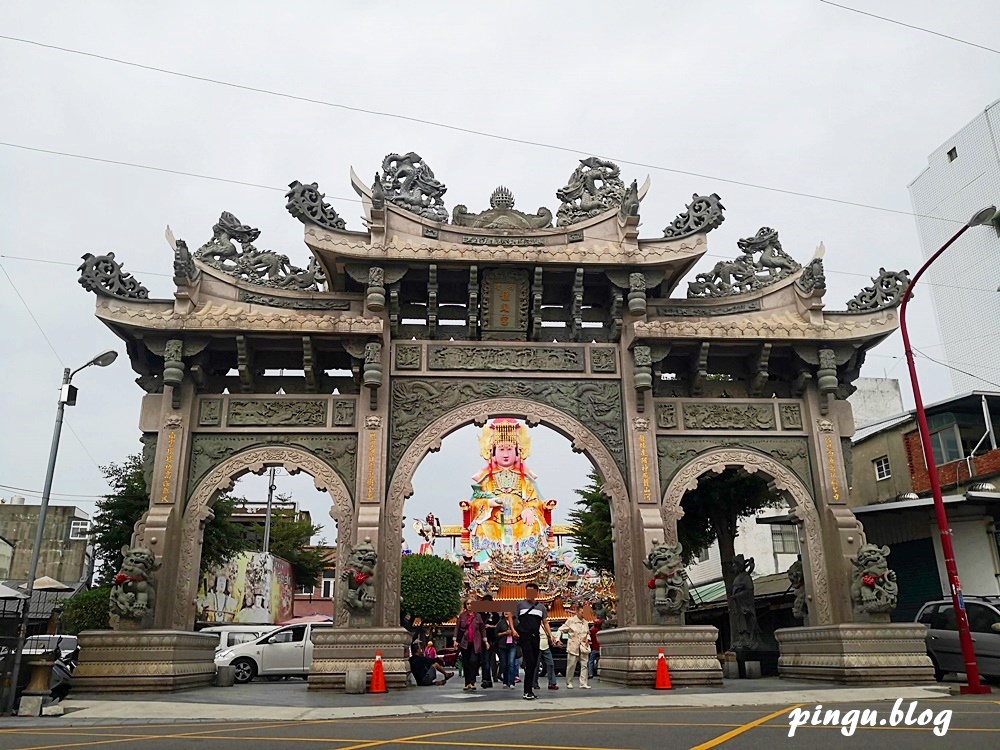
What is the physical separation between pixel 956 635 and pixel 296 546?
31583 mm

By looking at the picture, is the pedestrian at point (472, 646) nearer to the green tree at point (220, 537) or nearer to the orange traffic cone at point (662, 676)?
the orange traffic cone at point (662, 676)

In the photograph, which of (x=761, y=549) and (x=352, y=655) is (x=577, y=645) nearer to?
(x=352, y=655)

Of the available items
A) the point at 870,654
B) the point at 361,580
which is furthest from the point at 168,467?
the point at 870,654

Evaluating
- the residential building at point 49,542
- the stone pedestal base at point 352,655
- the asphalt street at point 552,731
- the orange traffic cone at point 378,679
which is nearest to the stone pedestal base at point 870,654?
the asphalt street at point 552,731

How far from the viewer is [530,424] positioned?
579 inches

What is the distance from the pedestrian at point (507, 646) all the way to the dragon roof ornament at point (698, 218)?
7.70 meters

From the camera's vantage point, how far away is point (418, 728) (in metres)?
7.33

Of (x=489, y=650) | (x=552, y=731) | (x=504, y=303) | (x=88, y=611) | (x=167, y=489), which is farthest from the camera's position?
(x=88, y=611)

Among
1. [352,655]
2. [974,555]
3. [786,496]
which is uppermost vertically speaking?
[786,496]

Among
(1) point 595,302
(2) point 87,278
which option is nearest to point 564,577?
(1) point 595,302

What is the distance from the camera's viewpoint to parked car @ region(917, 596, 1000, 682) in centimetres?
1227

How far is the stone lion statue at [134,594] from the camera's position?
12.4m

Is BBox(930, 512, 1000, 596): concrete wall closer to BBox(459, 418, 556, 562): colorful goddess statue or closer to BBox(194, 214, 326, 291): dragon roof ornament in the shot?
BBox(194, 214, 326, 291): dragon roof ornament

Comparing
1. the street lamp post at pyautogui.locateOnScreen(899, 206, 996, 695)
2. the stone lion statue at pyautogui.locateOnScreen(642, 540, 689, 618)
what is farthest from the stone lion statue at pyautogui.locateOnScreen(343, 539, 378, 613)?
the street lamp post at pyautogui.locateOnScreen(899, 206, 996, 695)
